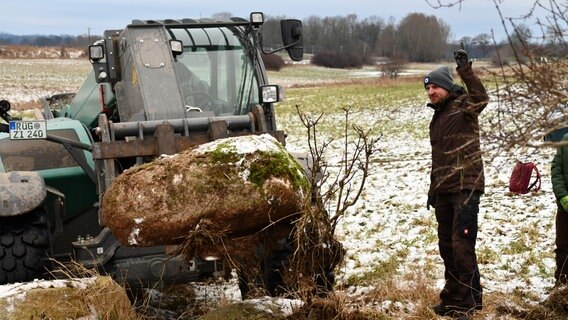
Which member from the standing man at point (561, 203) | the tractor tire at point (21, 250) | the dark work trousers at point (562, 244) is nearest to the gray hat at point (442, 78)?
the standing man at point (561, 203)

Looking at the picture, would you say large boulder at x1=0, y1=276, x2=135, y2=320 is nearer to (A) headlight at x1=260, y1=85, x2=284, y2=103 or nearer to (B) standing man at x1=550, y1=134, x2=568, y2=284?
(A) headlight at x1=260, y1=85, x2=284, y2=103

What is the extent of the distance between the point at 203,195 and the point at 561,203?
291 cm

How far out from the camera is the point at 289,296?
5.43 metres

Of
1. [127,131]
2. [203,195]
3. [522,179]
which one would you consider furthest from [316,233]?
[522,179]

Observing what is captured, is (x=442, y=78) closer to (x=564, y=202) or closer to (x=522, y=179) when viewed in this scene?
(x=564, y=202)

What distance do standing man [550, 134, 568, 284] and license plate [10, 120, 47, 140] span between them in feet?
13.2

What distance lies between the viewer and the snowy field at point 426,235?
645 cm

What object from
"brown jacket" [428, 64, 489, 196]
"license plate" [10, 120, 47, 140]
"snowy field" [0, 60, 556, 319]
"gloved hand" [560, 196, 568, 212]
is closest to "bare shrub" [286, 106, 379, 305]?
"snowy field" [0, 60, 556, 319]

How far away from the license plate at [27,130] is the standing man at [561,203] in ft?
13.2

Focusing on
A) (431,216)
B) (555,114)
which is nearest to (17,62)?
(431,216)

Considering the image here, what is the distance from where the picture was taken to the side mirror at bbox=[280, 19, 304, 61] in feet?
22.6

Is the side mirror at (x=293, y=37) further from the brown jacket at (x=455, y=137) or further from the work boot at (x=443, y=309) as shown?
the work boot at (x=443, y=309)

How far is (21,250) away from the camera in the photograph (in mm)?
5543

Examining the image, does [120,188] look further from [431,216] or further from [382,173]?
[382,173]
